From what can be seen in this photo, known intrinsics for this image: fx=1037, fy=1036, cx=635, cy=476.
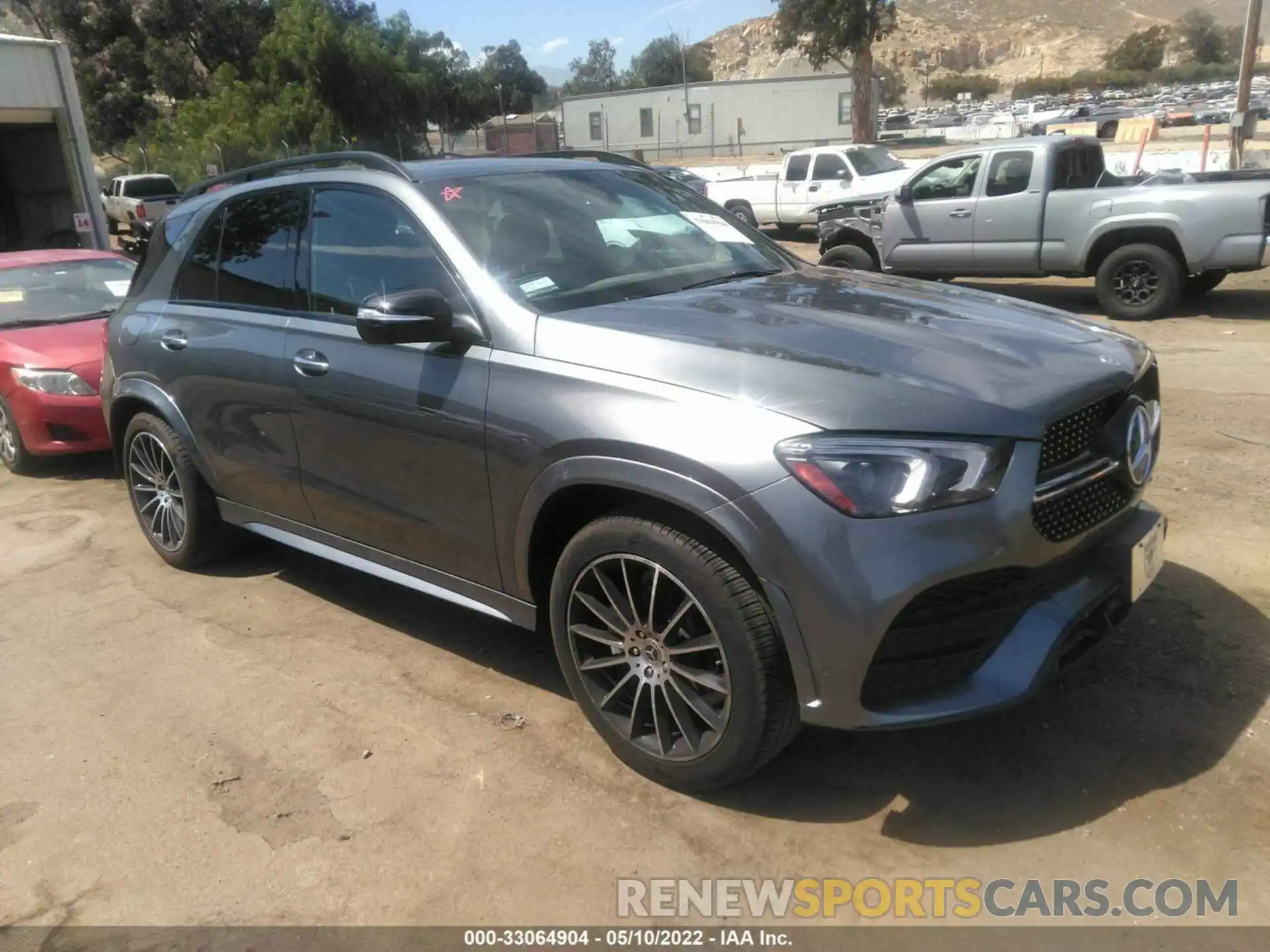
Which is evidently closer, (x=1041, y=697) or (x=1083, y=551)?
(x=1083, y=551)

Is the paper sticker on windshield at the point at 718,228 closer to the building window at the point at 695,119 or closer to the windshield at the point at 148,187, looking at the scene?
the windshield at the point at 148,187

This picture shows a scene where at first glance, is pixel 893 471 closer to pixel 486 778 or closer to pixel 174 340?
pixel 486 778

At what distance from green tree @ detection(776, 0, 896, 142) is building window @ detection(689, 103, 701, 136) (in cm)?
1697

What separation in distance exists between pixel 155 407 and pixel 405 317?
2.18m

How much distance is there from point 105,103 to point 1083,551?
47052mm

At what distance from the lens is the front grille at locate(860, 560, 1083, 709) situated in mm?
2568

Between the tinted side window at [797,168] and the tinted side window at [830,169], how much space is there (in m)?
0.20

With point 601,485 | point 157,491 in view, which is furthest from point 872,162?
point 601,485

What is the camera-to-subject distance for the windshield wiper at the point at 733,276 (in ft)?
12.1

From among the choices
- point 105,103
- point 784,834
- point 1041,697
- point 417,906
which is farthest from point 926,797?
point 105,103

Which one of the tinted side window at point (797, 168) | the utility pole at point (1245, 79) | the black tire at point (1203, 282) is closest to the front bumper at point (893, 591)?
the black tire at point (1203, 282)

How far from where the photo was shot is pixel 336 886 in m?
2.83

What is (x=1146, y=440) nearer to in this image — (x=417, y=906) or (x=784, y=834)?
(x=784, y=834)

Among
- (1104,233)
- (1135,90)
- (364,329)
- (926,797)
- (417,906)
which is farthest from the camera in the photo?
(1135,90)
